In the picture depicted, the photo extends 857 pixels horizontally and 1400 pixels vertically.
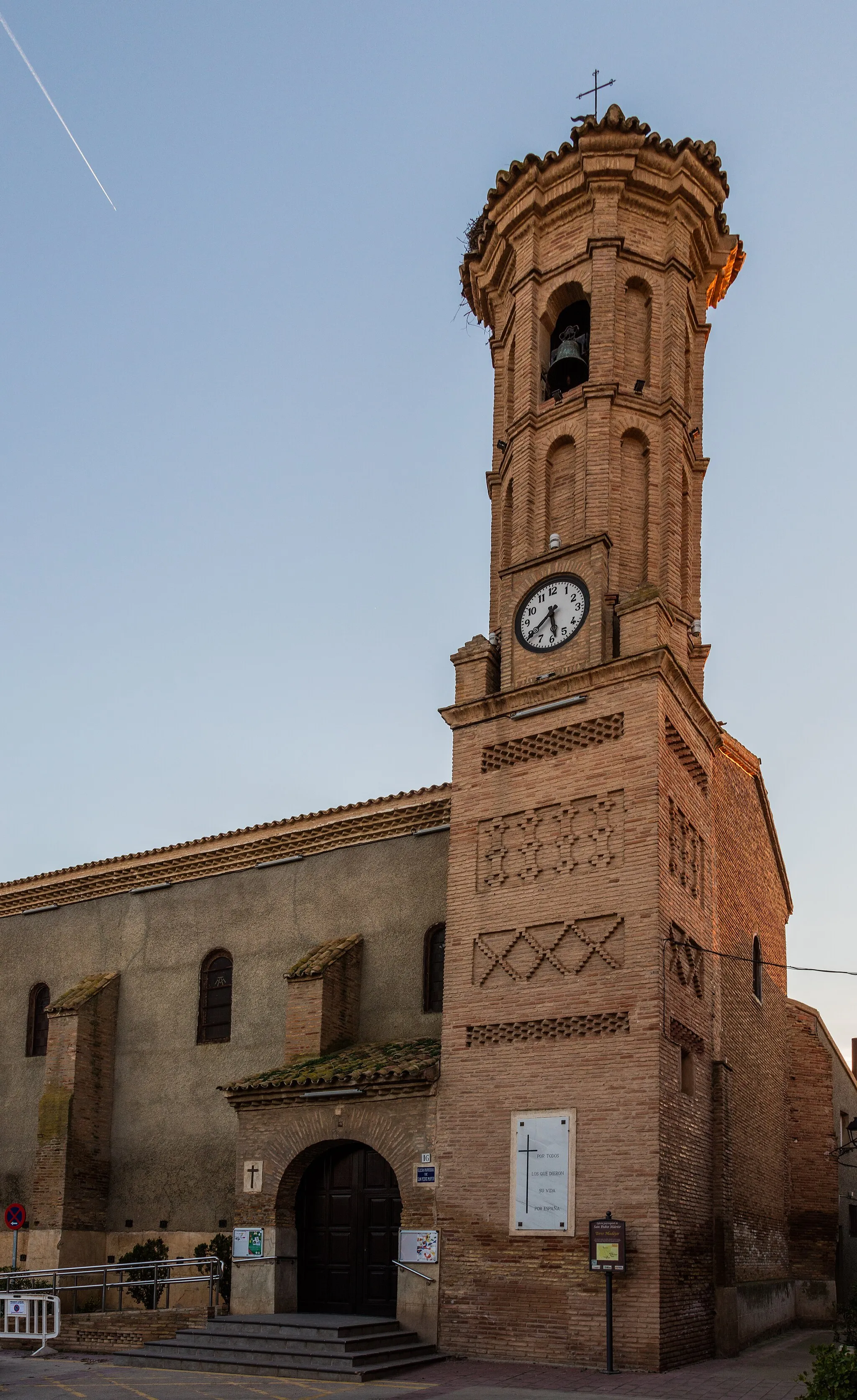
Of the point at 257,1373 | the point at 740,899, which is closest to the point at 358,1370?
the point at 257,1373

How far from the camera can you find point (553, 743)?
17.6m

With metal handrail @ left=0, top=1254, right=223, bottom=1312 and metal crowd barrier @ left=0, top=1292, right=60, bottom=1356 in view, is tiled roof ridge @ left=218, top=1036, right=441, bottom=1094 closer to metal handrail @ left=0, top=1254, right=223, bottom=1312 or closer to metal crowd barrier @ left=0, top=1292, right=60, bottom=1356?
metal handrail @ left=0, top=1254, right=223, bottom=1312

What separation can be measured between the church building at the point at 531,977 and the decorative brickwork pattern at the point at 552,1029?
36 mm

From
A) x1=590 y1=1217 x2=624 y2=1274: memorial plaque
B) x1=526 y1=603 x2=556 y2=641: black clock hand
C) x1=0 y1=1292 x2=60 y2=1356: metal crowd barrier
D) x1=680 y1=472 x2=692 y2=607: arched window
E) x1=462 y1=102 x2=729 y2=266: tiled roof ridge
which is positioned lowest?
x1=0 y1=1292 x2=60 y2=1356: metal crowd barrier

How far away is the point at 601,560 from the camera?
60.9ft

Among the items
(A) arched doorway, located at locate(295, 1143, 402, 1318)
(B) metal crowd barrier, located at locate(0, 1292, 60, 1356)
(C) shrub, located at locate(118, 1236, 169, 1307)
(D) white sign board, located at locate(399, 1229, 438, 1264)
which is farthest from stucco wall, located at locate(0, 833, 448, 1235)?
(D) white sign board, located at locate(399, 1229, 438, 1264)

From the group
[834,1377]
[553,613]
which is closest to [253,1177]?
[553,613]

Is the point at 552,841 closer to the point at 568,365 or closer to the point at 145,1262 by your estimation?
the point at 568,365

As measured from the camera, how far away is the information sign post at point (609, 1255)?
47.0ft

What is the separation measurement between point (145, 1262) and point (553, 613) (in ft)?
40.2

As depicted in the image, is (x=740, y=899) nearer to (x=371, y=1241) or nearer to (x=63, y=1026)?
(x=371, y=1241)

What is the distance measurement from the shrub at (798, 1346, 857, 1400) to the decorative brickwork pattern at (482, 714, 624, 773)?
8559mm

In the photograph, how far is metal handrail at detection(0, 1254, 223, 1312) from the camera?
60.2 ft

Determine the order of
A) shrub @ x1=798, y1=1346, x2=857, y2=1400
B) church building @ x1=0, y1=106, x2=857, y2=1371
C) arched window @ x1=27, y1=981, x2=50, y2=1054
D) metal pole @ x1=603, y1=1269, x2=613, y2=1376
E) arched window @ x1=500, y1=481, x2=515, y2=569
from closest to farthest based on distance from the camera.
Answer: shrub @ x1=798, y1=1346, x2=857, y2=1400 < metal pole @ x1=603, y1=1269, x2=613, y2=1376 < church building @ x1=0, y1=106, x2=857, y2=1371 < arched window @ x1=500, y1=481, x2=515, y2=569 < arched window @ x1=27, y1=981, x2=50, y2=1054
